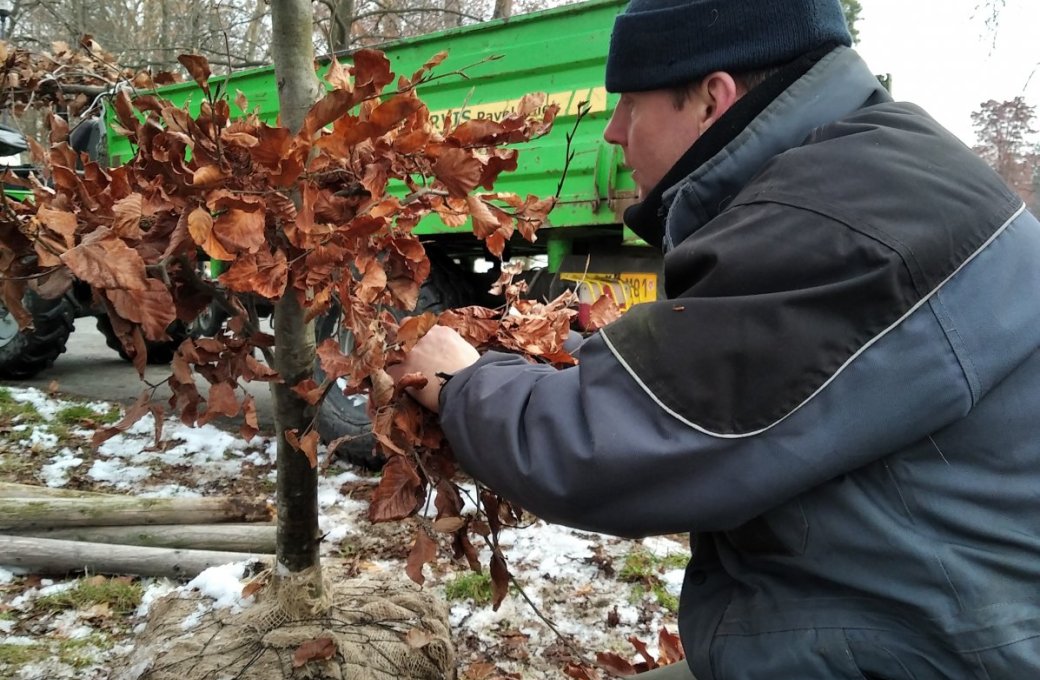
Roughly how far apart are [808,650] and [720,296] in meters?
0.58

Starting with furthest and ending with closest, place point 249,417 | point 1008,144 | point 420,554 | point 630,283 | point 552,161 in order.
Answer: point 1008,144, point 552,161, point 630,283, point 249,417, point 420,554

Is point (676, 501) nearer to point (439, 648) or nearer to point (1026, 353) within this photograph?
point (1026, 353)

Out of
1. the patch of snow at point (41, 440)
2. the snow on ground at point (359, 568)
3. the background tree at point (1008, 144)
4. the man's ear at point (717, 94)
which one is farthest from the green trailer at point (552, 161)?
the background tree at point (1008, 144)

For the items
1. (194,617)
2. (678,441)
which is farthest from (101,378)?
(678,441)

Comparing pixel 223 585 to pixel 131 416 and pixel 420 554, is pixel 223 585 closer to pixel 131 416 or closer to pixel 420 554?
pixel 131 416

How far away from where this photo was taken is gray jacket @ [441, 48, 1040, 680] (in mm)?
1037

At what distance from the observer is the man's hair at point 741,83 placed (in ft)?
4.32

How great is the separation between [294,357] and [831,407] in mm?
1399

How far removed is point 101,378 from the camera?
7570 millimetres

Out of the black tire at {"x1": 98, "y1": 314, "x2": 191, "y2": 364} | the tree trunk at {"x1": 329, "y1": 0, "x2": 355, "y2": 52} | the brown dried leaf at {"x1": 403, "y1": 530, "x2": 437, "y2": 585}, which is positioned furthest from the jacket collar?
the tree trunk at {"x1": 329, "y1": 0, "x2": 355, "y2": 52}

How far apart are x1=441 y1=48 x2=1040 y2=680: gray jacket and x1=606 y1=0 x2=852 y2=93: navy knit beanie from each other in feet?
0.56

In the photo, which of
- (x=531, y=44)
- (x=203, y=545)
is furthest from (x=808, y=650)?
(x=531, y=44)

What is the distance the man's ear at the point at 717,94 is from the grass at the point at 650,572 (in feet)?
7.93

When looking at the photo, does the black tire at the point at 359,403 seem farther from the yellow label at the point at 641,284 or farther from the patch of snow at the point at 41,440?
the patch of snow at the point at 41,440
